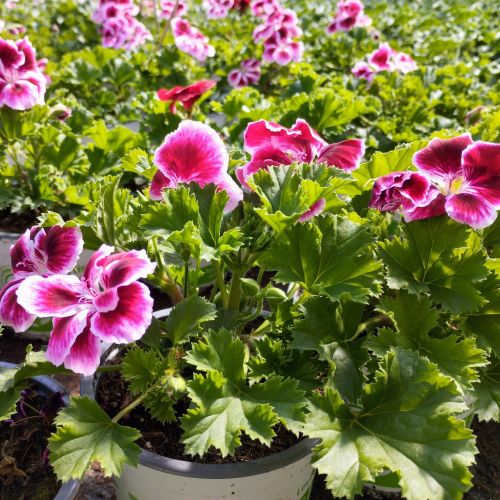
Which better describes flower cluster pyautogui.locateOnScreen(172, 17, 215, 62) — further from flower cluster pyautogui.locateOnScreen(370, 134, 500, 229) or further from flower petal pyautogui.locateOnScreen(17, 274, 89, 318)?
flower petal pyautogui.locateOnScreen(17, 274, 89, 318)

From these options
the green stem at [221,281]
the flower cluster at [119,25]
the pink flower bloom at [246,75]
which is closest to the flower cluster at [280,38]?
the pink flower bloom at [246,75]

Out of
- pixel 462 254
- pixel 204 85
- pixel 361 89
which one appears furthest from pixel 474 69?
pixel 462 254

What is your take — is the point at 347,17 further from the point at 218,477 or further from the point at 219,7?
the point at 218,477

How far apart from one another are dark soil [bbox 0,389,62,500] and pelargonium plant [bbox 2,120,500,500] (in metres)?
0.35

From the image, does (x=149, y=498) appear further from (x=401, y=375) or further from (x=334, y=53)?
(x=334, y=53)

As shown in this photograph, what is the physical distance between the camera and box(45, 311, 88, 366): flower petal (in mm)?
1008

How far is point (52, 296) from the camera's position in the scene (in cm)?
105

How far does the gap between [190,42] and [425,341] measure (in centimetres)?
252

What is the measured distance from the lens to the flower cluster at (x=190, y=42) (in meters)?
3.20

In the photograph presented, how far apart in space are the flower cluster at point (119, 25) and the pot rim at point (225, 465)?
9.44ft

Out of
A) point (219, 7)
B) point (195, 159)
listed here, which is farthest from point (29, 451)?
point (219, 7)

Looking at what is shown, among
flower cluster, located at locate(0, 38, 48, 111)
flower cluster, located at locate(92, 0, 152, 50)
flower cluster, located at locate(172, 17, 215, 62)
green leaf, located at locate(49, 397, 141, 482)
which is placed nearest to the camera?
green leaf, located at locate(49, 397, 141, 482)

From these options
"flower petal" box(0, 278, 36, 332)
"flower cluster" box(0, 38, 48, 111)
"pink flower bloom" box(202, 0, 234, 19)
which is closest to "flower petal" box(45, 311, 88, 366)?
"flower petal" box(0, 278, 36, 332)

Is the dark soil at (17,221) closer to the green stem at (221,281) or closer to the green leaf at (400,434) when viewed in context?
the green stem at (221,281)
